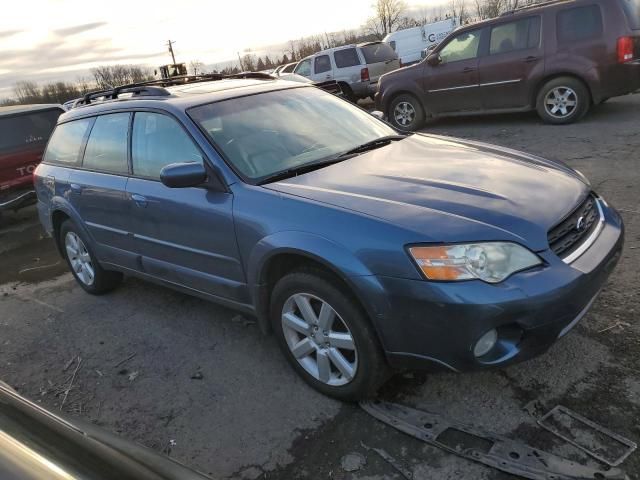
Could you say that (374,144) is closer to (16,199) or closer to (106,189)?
(106,189)

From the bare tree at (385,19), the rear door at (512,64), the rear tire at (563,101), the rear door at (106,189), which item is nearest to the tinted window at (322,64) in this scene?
the rear door at (512,64)

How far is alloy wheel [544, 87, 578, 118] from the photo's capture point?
8.37 metres

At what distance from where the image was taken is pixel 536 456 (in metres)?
2.31

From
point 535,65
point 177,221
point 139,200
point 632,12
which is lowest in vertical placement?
point 177,221

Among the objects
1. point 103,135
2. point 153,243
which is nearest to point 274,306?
point 153,243

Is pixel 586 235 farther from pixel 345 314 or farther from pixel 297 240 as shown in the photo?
pixel 297 240

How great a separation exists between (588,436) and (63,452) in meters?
2.14

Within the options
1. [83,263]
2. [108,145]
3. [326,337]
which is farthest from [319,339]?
[83,263]

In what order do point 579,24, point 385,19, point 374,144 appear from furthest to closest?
point 385,19, point 579,24, point 374,144

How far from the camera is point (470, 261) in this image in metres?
2.32

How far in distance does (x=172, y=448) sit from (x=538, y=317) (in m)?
1.93

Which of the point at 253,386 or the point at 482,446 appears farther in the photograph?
the point at 253,386

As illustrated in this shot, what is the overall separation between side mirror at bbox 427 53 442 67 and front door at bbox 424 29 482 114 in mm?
30

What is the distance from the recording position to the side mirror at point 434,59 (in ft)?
31.5
